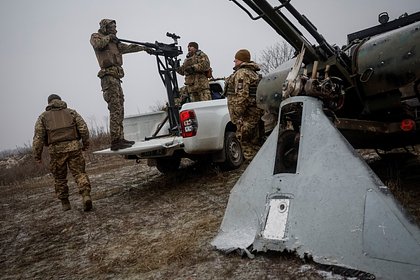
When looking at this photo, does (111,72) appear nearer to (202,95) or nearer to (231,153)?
(202,95)

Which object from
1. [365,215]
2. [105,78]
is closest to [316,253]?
[365,215]

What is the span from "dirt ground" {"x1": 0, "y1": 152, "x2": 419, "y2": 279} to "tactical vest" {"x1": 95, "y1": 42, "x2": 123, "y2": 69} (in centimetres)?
213

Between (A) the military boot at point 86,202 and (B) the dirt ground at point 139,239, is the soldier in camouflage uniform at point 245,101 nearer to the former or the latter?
(B) the dirt ground at point 139,239

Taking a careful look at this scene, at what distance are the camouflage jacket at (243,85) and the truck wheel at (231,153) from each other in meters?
0.76

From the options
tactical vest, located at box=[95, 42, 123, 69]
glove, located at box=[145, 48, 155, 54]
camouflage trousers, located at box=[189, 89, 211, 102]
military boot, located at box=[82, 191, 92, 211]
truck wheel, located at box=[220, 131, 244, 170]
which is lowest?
military boot, located at box=[82, 191, 92, 211]

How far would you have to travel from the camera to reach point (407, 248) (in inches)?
64.9

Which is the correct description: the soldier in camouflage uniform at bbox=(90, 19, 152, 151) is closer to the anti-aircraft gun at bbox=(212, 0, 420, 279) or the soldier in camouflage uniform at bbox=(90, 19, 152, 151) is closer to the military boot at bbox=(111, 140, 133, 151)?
the military boot at bbox=(111, 140, 133, 151)

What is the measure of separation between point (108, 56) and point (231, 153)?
2518 millimetres

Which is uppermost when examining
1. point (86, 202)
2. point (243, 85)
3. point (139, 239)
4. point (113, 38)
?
point (113, 38)

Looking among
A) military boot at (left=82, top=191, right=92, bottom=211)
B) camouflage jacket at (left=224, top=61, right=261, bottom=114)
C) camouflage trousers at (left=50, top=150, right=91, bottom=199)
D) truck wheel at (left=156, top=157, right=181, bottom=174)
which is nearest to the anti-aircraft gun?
camouflage jacket at (left=224, top=61, right=261, bottom=114)

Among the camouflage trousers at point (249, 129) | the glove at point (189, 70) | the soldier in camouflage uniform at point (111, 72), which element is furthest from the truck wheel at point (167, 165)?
the camouflage trousers at point (249, 129)

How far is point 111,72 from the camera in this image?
5.28 metres

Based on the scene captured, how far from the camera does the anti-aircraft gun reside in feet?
5.75

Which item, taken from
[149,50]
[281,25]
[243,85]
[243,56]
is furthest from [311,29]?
[149,50]
